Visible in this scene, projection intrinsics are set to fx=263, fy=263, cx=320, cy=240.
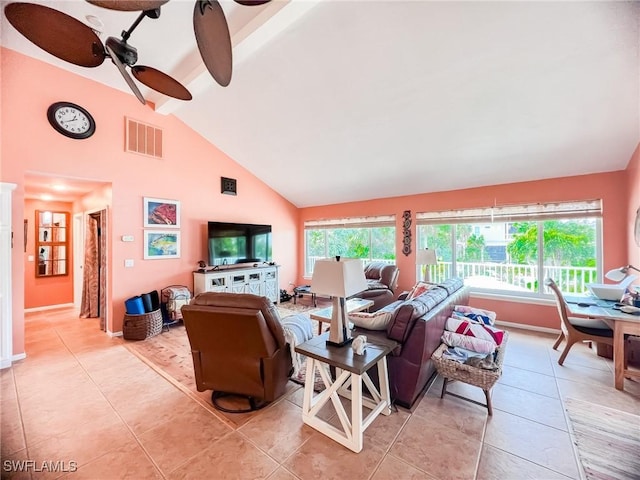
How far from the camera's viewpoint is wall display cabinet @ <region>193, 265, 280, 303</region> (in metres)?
4.73

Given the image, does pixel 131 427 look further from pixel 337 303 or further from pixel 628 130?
pixel 628 130

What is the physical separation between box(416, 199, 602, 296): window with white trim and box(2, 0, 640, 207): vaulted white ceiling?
60cm

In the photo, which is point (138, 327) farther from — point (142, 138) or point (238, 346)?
point (142, 138)

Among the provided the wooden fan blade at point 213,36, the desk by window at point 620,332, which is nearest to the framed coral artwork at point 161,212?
the wooden fan blade at point 213,36

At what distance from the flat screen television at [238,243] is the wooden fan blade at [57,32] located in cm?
339

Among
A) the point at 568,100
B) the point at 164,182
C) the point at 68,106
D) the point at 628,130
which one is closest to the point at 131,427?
the point at 164,182

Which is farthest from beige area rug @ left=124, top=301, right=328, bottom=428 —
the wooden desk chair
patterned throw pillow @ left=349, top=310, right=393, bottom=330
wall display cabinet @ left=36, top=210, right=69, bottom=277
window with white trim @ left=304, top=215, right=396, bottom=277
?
wall display cabinet @ left=36, top=210, right=69, bottom=277

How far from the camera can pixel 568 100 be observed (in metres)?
2.82

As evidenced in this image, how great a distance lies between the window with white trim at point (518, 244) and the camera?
3.92 metres

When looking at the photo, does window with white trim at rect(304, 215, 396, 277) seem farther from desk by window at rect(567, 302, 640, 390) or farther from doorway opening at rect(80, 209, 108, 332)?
doorway opening at rect(80, 209, 108, 332)

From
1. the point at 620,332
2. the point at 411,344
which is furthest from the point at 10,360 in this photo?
the point at 620,332

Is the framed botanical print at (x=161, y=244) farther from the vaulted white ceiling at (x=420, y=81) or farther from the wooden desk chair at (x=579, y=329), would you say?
the wooden desk chair at (x=579, y=329)

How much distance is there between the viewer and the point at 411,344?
2119mm

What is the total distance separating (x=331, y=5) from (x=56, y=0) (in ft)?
8.68
